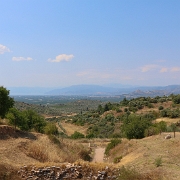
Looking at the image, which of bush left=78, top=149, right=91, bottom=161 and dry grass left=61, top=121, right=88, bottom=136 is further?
dry grass left=61, top=121, right=88, bottom=136

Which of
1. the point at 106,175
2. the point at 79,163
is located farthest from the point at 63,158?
the point at 106,175

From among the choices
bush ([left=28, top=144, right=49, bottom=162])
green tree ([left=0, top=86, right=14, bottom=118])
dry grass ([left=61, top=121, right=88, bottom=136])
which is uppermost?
green tree ([left=0, top=86, right=14, bottom=118])

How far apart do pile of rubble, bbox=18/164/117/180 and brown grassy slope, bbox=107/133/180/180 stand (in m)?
1.96

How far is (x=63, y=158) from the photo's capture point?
62.6ft

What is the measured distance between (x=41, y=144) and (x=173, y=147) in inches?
457

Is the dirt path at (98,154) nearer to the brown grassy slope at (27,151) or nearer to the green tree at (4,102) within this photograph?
the brown grassy slope at (27,151)

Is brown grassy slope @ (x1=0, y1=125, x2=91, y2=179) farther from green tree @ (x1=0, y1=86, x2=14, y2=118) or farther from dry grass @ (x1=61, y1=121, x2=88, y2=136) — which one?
dry grass @ (x1=61, y1=121, x2=88, y2=136)

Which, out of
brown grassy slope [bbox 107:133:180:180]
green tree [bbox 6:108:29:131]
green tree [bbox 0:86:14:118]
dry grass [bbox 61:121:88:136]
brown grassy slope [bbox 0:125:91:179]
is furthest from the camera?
dry grass [bbox 61:121:88:136]

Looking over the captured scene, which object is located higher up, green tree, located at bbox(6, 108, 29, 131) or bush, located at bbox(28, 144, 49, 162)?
green tree, located at bbox(6, 108, 29, 131)

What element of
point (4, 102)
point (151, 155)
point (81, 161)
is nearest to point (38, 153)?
point (81, 161)

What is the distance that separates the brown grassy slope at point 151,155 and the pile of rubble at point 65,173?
1958mm

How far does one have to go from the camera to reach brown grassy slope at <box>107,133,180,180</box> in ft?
44.8

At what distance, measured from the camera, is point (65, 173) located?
46.4 ft

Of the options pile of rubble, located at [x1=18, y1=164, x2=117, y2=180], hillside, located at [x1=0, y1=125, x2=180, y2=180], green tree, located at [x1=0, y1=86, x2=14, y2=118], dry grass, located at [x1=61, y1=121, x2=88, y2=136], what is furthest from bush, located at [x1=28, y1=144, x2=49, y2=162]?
dry grass, located at [x1=61, y1=121, x2=88, y2=136]
